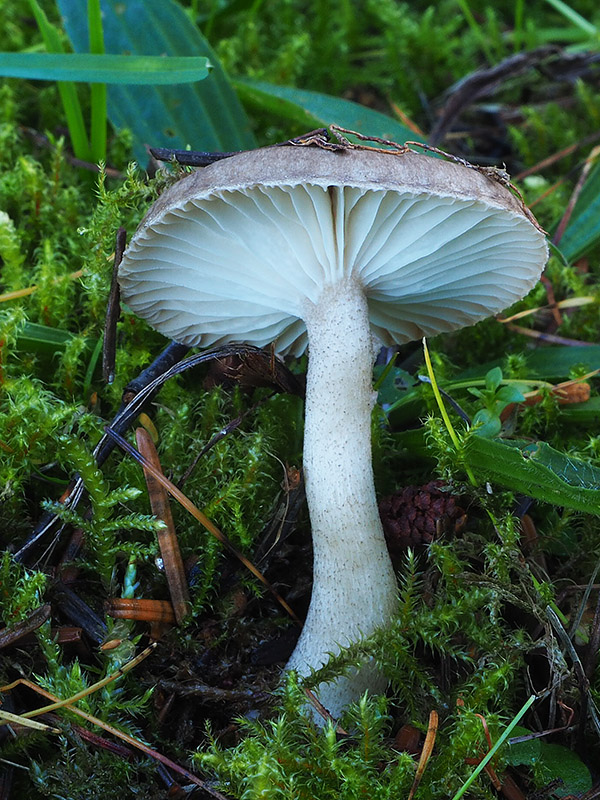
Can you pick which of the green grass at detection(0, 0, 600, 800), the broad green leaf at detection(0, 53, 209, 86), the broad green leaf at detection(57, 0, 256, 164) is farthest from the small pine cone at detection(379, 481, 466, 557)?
the broad green leaf at detection(57, 0, 256, 164)

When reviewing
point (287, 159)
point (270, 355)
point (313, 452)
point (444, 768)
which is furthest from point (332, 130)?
point (444, 768)

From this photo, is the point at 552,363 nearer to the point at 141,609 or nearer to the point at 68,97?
the point at 141,609

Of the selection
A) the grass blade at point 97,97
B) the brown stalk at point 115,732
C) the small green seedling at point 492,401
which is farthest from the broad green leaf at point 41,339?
the small green seedling at point 492,401

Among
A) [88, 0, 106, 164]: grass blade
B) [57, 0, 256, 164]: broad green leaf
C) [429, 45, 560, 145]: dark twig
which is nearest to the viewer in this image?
[88, 0, 106, 164]: grass blade

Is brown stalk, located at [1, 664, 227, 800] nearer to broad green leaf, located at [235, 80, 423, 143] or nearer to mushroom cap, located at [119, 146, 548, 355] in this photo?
mushroom cap, located at [119, 146, 548, 355]

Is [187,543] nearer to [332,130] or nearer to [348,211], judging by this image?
[348,211]

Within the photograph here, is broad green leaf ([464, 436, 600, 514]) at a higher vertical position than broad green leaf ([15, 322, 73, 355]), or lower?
lower

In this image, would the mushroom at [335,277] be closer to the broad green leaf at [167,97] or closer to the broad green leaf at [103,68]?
the broad green leaf at [103,68]
